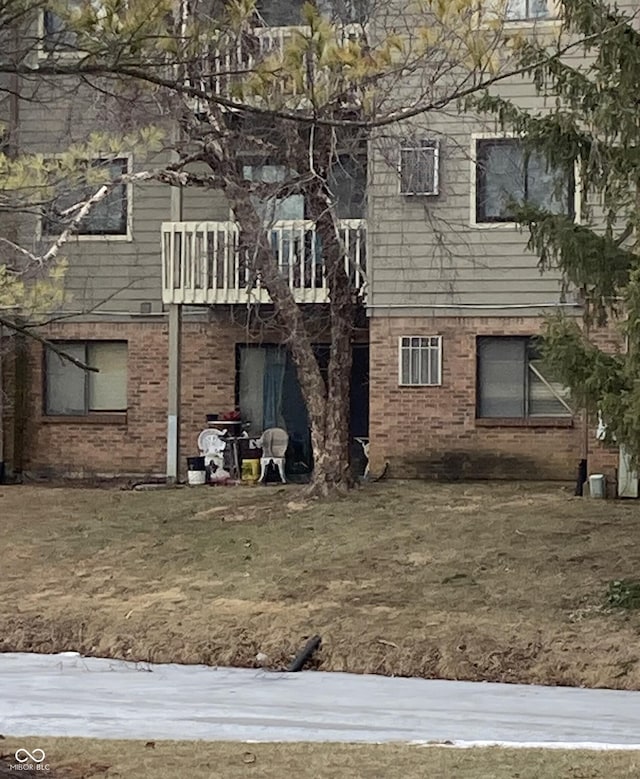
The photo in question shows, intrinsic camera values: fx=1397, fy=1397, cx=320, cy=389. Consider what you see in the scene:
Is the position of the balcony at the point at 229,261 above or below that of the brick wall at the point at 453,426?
above

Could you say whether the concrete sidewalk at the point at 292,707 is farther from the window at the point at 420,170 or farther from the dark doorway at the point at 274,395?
the dark doorway at the point at 274,395

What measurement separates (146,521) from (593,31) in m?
8.15

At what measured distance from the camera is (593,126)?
11797 mm

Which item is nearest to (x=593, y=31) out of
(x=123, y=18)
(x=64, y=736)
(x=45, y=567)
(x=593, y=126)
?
(x=593, y=126)

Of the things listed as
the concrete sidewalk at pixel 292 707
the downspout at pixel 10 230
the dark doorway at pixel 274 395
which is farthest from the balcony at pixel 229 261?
the concrete sidewalk at pixel 292 707

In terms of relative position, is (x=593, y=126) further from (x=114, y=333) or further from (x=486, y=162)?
(x=114, y=333)

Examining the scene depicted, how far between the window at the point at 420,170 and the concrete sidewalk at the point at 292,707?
27.5 feet

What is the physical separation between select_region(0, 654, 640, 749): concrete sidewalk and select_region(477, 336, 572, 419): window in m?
8.35

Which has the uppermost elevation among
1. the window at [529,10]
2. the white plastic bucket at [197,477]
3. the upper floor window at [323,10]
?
the window at [529,10]

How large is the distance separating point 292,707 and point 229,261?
10.3m

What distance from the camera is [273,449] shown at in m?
19.9

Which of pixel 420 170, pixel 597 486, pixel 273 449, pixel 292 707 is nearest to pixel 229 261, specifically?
pixel 273 449

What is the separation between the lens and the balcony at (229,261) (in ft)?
61.5

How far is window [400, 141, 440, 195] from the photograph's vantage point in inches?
700
